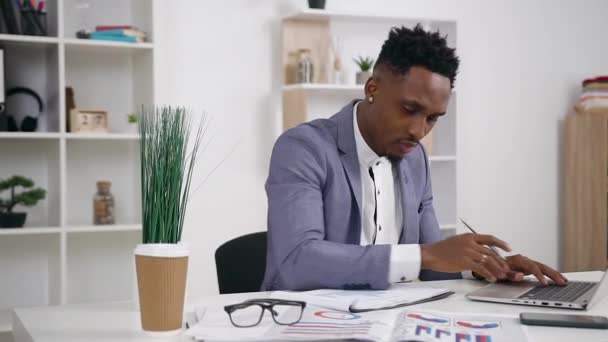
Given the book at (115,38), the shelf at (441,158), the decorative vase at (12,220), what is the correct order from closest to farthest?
the decorative vase at (12,220) < the book at (115,38) < the shelf at (441,158)

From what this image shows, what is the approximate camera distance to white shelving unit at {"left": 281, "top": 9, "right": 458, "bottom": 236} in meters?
3.81

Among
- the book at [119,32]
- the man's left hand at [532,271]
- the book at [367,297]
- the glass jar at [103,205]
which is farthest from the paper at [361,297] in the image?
the book at [119,32]

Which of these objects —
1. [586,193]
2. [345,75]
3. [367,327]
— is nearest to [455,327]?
[367,327]

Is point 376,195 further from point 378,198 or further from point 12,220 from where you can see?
point 12,220

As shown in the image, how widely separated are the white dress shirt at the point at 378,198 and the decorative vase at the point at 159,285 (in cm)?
84

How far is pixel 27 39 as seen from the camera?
10.1ft

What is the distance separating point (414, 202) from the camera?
214 cm

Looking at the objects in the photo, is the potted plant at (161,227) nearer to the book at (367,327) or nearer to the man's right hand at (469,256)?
the book at (367,327)

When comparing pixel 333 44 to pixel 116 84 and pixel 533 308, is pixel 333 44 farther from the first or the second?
pixel 533 308

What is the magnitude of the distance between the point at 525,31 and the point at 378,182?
2.86 meters

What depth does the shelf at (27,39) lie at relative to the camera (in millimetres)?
3034

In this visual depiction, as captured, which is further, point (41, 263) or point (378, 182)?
point (41, 263)

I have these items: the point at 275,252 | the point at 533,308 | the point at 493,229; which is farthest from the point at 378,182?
the point at 493,229

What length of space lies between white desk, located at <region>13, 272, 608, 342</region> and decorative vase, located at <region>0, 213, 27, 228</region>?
1.69 meters
